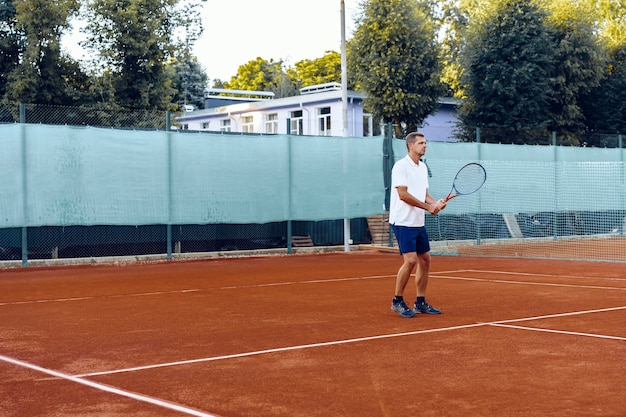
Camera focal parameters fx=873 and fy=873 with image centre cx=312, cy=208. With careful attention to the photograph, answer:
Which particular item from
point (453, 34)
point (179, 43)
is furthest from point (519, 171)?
point (453, 34)

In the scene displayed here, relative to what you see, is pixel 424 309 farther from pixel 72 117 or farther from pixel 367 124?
pixel 367 124

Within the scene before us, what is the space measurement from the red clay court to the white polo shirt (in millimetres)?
999

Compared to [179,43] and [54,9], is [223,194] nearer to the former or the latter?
[54,9]

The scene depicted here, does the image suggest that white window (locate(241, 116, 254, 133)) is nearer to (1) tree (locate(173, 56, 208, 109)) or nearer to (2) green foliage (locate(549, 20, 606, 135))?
(2) green foliage (locate(549, 20, 606, 135))

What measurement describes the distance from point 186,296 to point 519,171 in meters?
12.6

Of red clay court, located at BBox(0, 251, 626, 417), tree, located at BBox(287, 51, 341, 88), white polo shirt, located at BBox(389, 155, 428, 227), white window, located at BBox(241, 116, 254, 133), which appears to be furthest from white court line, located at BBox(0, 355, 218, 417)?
tree, located at BBox(287, 51, 341, 88)

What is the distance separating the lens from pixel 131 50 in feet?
94.6

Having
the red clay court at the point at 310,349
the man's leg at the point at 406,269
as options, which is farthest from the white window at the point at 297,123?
the man's leg at the point at 406,269

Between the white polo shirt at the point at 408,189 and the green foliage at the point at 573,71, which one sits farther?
the green foliage at the point at 573,71

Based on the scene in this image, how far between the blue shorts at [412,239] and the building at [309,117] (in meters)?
22.2

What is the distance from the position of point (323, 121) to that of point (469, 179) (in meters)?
24.8

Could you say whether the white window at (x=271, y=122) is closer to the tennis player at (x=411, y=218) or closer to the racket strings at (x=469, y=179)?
the racket strings at (x=469, y=179)

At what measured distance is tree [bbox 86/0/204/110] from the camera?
2884 centimetres

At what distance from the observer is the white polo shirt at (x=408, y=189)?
8953mm
